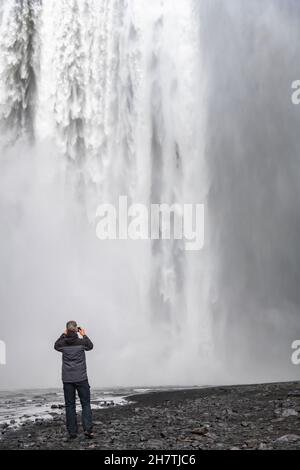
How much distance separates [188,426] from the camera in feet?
34.2

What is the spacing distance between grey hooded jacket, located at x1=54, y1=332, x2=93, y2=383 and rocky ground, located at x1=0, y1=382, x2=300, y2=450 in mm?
1081

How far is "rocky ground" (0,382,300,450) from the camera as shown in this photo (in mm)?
8922

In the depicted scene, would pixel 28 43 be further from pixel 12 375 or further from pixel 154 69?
pixel 12 375

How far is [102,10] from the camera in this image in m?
29.1

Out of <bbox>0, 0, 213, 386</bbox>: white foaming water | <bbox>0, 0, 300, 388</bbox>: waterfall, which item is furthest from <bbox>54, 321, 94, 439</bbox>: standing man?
<bbox>0, 0, 213, 386</bbox>: white foaming water

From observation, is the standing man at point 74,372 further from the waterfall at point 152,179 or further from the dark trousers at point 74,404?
the waterfall at point 152,179

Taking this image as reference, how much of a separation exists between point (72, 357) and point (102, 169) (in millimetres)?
18338

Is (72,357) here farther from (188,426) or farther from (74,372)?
(188,426)

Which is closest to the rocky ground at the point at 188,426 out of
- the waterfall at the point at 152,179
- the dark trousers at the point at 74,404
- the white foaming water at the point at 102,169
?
the dark trousers at the point at 74,404

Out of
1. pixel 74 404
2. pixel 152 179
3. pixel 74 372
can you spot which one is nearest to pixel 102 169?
pixel 152 179

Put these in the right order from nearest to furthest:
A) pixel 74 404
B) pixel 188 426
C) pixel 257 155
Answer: pixel 74 404
pixel 188 426
pixel 257 155

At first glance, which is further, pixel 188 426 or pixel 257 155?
pixel 257 155

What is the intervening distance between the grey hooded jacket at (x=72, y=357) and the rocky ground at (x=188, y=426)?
1.08 m

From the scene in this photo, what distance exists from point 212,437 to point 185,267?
18.1 metres
